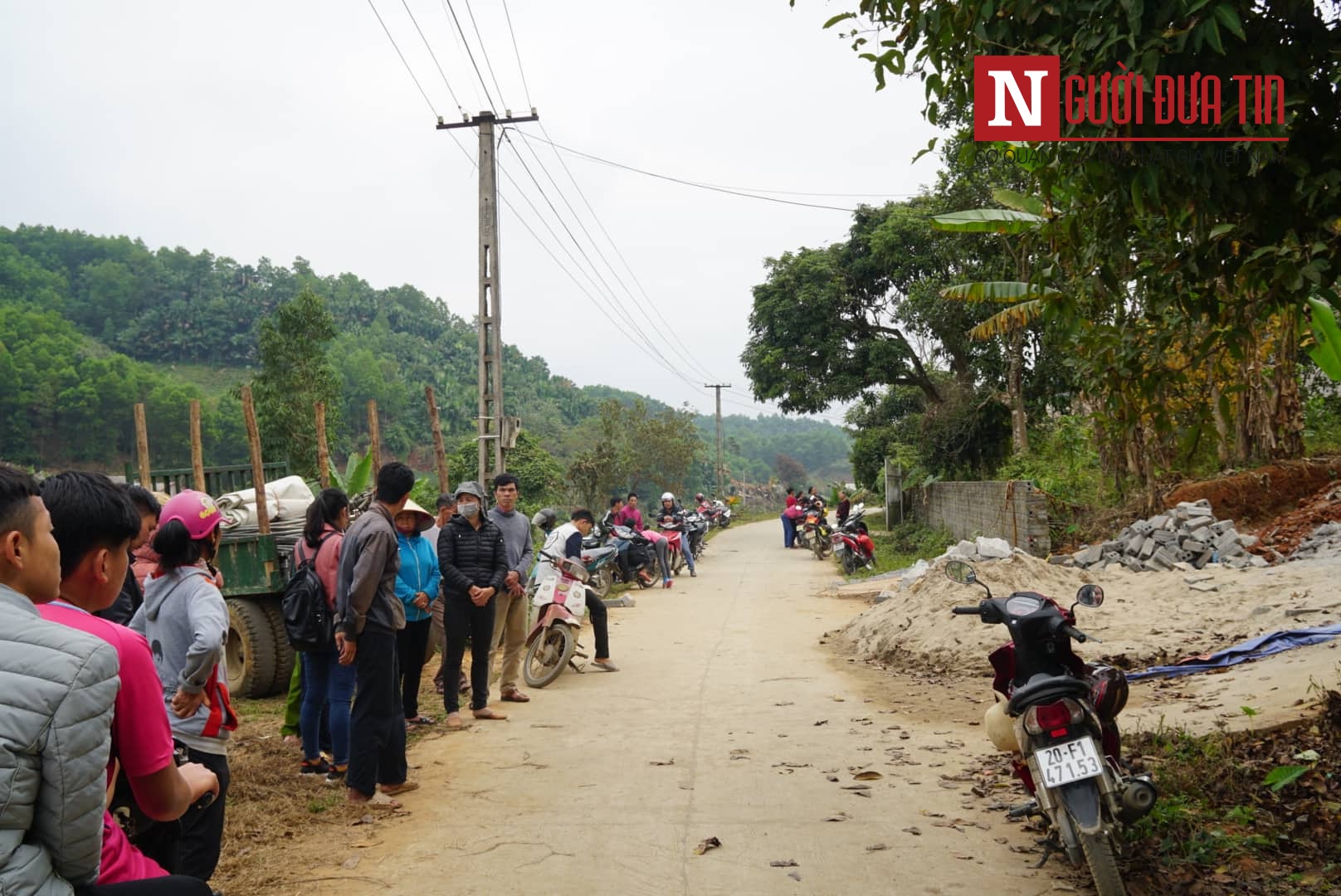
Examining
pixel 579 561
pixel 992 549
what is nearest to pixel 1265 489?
pixel 992 549

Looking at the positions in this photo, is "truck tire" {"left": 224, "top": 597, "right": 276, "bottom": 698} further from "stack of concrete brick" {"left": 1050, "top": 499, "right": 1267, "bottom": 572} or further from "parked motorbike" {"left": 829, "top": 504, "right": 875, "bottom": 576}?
"parked motorbike" {"left": 829, "top": 504, "right": 875, "bottom": 576}

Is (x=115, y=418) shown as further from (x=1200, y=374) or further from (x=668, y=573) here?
(x=1200, y=374)

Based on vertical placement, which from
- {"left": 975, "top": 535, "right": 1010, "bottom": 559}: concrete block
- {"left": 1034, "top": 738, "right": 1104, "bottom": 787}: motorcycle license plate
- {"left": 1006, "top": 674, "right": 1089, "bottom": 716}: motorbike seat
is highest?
{"left": 1006, "top": 674, "right": 1089, "bottom": 716}: motorbike seat

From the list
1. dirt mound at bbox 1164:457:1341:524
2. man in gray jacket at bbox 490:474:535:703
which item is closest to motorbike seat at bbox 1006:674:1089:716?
man in gray jacket at bbox 490:474:535:703

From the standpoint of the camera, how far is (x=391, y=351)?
78125 mm

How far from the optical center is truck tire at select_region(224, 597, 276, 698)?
8758 mm

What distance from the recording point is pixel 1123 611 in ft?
31.5

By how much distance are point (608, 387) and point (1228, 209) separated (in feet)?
351

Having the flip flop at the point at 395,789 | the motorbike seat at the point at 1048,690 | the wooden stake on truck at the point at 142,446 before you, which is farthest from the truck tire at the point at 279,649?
the motorbike seat at the point at 1048,690

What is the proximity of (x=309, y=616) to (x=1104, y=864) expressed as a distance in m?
4.30

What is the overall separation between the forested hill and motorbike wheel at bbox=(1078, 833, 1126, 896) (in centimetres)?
4804

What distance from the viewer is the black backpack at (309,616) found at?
5.83m

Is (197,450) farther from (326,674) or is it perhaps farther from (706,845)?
(706,845)

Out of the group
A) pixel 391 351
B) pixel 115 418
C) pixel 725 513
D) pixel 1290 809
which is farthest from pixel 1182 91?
pixel 391 351
